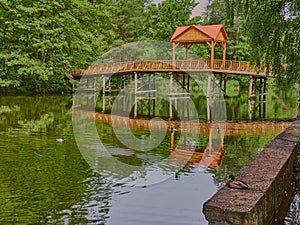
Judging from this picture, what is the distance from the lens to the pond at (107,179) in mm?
5871

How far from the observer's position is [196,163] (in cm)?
939

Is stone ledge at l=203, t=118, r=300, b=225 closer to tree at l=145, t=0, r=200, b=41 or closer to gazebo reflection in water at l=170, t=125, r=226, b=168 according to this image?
gazebo reflection in water at l=170, t=125, r=226, b=168

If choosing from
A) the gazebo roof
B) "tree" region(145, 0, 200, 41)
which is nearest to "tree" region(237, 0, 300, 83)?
the gazebo roof

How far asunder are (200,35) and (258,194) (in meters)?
24.0

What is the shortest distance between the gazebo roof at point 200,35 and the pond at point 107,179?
49.3 ft

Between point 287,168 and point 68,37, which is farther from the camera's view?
point 68,37

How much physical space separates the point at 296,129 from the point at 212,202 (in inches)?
259

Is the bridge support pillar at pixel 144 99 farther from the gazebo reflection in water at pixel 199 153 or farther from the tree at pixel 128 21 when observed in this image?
the tree at pixel 128 21

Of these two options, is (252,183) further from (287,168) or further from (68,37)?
(68,37)

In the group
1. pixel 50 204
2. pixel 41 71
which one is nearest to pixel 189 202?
pixel 50 204

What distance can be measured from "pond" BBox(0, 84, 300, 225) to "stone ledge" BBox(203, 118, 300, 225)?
0.50 meters

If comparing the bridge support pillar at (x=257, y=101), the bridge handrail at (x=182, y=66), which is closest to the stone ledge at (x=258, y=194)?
the bridge support pillar at (x=257, y=101)

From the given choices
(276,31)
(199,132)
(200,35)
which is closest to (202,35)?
(200,35)

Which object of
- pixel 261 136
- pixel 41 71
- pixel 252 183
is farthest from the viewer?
pixel 41 71
